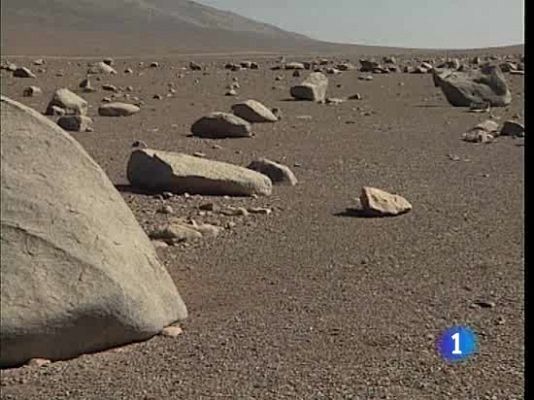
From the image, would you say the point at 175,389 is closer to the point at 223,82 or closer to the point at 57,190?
the point at 57,190

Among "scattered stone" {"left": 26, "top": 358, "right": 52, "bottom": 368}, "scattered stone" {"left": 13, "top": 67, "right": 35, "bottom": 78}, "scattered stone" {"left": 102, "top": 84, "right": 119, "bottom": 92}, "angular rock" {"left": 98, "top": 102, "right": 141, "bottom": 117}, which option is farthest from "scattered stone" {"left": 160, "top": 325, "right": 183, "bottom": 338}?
"scattered stone" {"left": 13, "top": 67, "right": 35, "bottom": 78}

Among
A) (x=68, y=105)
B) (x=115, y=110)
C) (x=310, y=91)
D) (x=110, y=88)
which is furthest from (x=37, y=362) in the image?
(x=110, y=88)

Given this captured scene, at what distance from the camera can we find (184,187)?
8.03 m

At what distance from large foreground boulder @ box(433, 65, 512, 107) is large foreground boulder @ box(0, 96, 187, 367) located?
13.9m

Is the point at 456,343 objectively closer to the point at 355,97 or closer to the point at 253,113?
the point at 253,113

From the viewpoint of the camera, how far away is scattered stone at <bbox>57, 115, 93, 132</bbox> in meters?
13.0

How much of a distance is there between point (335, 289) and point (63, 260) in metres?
1.69

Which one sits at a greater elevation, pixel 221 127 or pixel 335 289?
pixel 335 289

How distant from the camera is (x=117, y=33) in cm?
8612

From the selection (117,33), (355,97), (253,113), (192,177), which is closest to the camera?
(192,177)

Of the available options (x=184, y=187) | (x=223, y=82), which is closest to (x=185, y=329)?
(x=184, y=187)

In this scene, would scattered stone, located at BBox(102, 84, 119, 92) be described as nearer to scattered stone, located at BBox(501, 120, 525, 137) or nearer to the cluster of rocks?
the cluster of rocks

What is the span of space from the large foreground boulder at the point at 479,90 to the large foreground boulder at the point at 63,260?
1390 centimetres

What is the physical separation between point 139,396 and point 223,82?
67.4 feet
